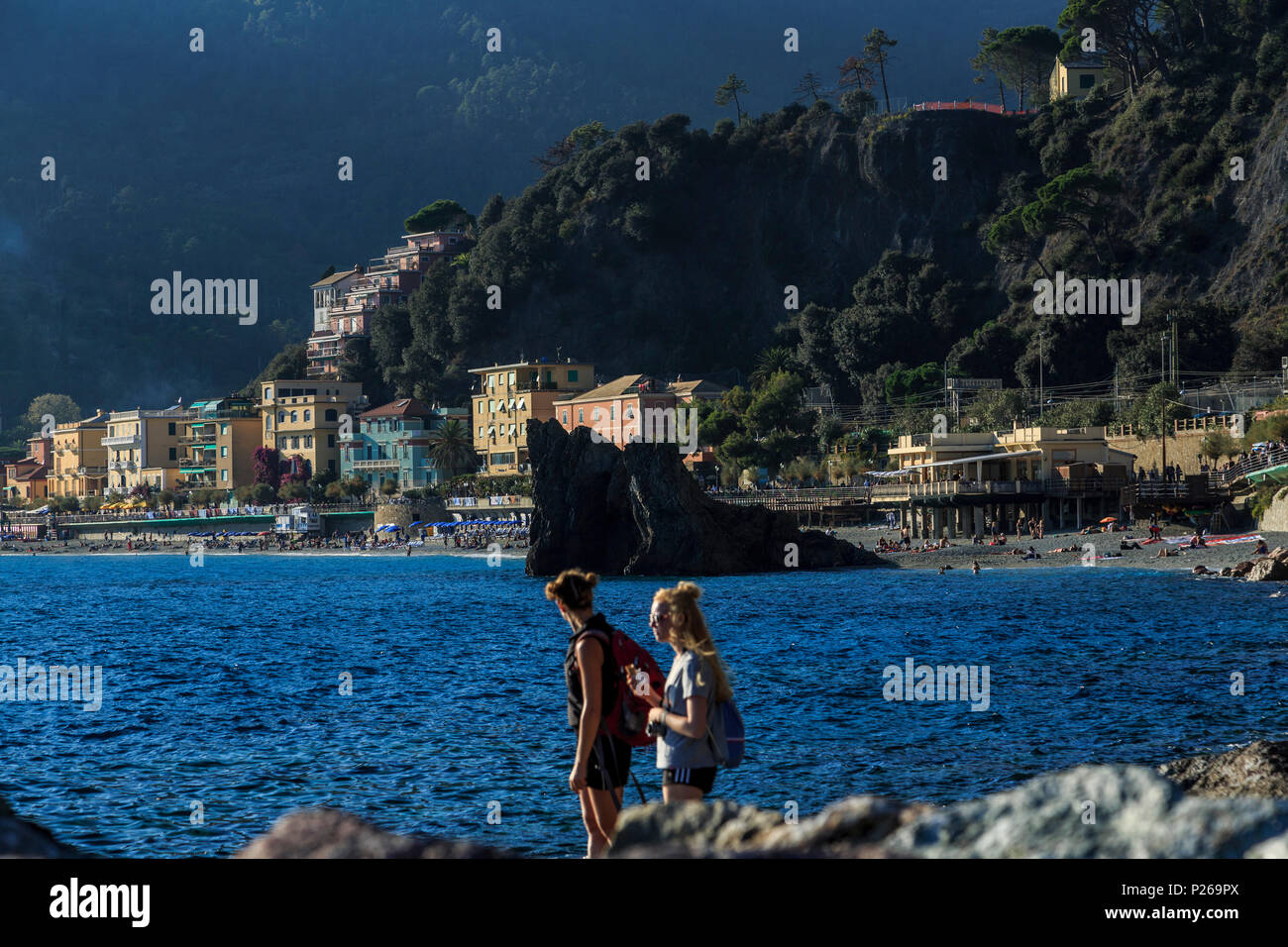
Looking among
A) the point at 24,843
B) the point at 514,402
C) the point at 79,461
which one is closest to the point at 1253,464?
the point at 24,843

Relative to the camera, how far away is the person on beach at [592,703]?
8633 mm

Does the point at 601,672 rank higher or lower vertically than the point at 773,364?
lower

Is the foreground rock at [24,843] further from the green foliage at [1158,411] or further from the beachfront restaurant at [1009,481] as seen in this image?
the green foliage at [1158,411]

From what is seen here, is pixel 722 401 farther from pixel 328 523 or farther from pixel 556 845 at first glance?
pixel 556 845

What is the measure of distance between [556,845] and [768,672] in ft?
55.3

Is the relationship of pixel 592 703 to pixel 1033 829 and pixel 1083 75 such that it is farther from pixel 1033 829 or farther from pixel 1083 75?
pixel 1083 75

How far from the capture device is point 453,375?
147875 mm

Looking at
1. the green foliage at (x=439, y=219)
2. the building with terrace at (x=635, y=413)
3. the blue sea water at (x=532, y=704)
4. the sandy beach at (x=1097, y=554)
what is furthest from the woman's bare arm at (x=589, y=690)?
the green foliage at (x=439, y=219)

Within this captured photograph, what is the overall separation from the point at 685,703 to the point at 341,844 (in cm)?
243

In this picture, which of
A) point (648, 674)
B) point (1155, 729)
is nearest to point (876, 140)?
point (1155, 729)

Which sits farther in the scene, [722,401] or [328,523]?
[328,523]

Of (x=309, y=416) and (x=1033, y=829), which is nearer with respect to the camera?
(x=1033, y=829)

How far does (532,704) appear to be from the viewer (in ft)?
89.5
